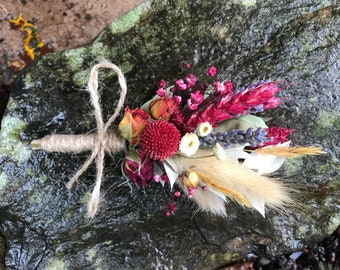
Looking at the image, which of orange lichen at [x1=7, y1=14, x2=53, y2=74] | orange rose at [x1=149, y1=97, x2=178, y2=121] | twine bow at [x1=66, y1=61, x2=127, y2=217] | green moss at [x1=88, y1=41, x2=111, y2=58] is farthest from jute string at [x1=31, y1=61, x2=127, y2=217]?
orange lichen at [x1=7, y1=14, x2=53, y2=74]

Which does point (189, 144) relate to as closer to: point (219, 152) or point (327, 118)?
point (219, 152)

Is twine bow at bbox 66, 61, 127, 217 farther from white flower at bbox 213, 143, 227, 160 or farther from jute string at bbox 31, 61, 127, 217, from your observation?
white flower at bbox 213, 143, 227, 160

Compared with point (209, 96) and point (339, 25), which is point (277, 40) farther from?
point (209, 96)

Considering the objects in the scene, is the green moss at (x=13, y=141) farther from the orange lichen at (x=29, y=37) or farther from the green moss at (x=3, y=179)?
the orange lichen at (x=29, y=37)

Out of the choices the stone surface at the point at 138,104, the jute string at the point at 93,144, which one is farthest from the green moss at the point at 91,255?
the jute string at the point at 93,144

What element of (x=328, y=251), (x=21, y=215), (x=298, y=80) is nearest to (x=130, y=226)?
(x=21, y=215)
